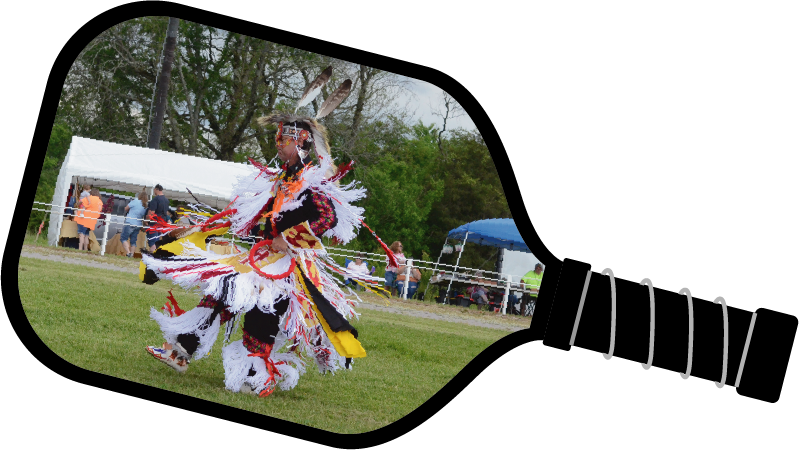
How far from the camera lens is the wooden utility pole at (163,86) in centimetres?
274

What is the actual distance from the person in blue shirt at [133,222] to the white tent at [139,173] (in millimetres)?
48

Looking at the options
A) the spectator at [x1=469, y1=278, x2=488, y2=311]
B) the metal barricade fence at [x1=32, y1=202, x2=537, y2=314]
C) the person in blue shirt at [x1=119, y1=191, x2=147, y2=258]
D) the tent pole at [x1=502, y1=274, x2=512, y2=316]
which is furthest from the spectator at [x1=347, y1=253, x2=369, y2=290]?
the person in blue shirt at [x1=119, y1=191, x2=147, y2=258]

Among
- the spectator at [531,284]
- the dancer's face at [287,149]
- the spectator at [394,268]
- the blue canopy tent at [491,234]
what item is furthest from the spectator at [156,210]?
the spectator at [531,284]

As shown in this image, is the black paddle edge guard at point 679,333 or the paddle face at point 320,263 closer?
the black paddle edge guard at point 679,333

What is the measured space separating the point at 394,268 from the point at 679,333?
0.97 m

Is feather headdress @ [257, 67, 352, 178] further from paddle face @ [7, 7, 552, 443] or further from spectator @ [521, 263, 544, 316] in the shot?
spectator @ [521, 263, 544, 316]

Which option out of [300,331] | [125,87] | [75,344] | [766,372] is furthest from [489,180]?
[75,344]

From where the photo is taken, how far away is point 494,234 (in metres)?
2.79

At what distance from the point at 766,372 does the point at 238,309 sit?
179cm

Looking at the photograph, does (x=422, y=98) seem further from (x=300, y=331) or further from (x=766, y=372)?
(x=766, y=372)

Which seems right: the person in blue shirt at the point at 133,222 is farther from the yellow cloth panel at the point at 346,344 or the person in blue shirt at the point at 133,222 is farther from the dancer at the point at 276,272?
the yellow cloth panel at the point at 346,344

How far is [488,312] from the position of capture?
280cm

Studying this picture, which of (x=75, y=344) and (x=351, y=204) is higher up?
(x=351, y=204)

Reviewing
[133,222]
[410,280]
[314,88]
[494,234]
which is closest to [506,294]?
[494,234]
